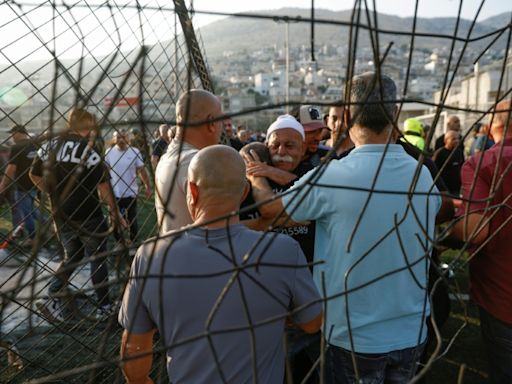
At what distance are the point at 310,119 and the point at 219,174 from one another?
1674 mm

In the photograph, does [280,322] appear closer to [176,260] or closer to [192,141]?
[176,260]

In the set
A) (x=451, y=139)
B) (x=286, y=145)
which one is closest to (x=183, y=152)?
(x=286, y=145)

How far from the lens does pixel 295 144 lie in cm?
237

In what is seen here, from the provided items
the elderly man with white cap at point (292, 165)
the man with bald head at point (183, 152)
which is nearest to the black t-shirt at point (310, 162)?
the elderly man with white cap at point (292, 165)

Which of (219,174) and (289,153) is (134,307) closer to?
(219,174)

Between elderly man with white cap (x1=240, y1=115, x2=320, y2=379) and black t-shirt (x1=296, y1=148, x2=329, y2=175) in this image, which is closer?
elderly man with white cap (x1=240, y1=115, x2=320, y2=379)

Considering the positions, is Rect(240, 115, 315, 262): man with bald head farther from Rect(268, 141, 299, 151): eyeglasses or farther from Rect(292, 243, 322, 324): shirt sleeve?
Rect(292, 243, 322, 324): shirt sleeve

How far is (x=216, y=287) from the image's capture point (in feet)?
4.20

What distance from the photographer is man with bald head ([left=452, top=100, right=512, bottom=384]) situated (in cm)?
192

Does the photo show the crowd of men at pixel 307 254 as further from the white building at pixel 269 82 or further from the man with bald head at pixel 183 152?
the white building at pixel 269 82

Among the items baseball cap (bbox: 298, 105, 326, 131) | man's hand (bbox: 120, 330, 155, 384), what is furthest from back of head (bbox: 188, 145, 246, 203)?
baseball cap (bbox: 298, 105, 326, 131)

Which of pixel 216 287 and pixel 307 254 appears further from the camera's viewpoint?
pixel 307 254

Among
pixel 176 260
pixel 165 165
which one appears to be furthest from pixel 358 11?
pixel 165 165

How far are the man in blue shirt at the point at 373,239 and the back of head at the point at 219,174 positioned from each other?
0.27 metres
